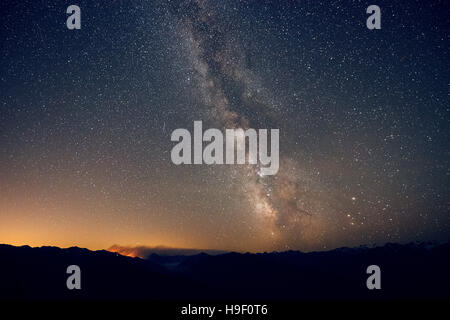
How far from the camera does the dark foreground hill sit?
1961 inches

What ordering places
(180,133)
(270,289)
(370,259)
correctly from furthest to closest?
(370,259) < (270,289) < (180,133)

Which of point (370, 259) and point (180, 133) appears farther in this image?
point (370, 259)

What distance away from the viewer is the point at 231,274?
7525cm

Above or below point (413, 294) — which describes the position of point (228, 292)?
above

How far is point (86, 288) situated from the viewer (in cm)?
5641

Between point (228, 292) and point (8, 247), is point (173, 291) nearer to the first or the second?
point (228, 292)

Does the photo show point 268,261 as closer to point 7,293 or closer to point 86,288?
point 86,288

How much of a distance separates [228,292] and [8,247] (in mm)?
41846

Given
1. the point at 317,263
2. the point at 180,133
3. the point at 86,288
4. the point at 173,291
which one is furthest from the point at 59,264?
the point at 317,263

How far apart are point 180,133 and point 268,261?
246ft

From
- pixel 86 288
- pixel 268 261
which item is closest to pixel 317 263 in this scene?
pixel 268 261

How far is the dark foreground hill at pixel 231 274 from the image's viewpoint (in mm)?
49812
